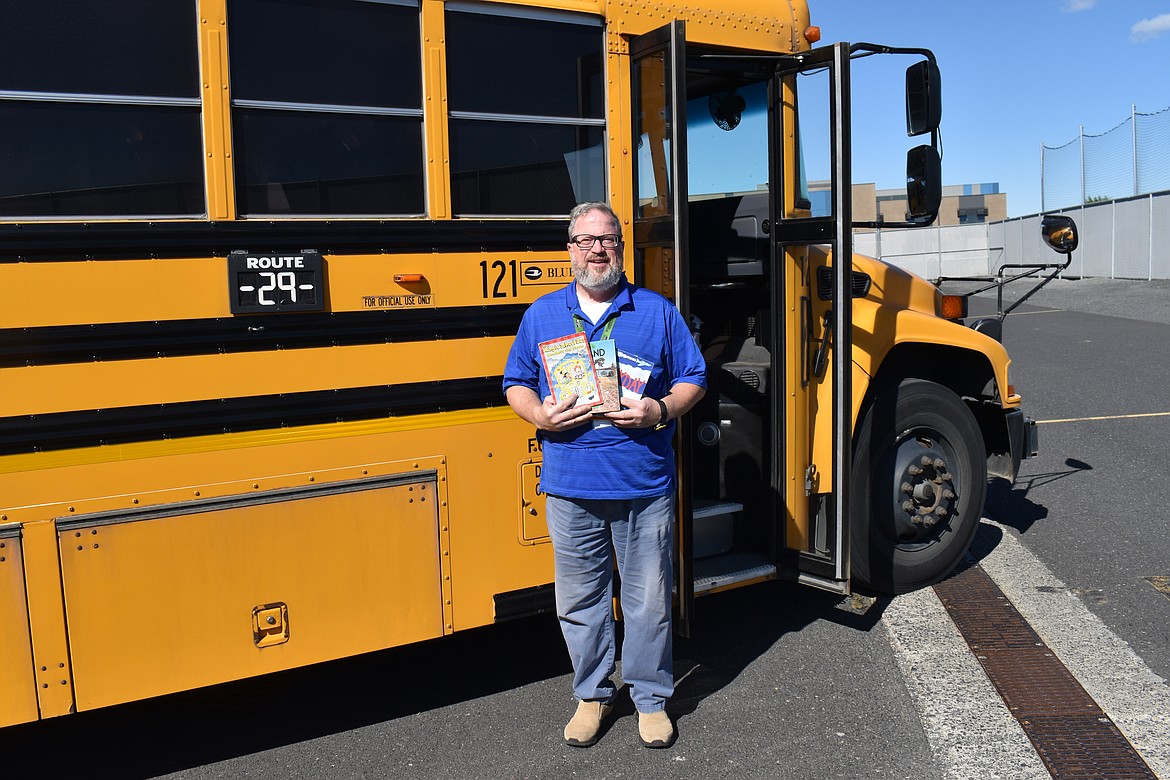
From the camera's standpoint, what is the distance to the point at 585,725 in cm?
350

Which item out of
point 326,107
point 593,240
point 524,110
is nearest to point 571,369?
point 593,240

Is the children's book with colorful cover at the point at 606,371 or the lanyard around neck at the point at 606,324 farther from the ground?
the lanyard around neck at the point at 606,324

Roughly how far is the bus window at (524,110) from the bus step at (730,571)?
1551 mm

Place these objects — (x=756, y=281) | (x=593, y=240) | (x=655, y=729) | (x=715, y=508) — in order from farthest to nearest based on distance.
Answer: (x=756, y=281) < (x=715, y=508) < (x=655, y=729) < (x=593, y=240)

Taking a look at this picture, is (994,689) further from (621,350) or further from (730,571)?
(621,350)

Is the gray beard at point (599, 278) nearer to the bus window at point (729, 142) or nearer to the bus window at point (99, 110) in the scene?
the bus window at point (99, 110)

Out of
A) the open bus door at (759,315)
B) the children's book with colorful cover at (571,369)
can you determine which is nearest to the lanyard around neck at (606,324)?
the children's book with colorful cover at (571,369)

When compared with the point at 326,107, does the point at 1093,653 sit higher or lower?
lower

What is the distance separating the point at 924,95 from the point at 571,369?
6.61 feet

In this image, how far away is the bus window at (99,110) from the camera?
2799 mm

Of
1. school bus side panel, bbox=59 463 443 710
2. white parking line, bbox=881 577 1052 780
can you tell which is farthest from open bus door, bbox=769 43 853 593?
school bus side panel, bbox=59 463 443 710

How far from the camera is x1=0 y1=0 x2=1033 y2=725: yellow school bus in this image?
287 cm

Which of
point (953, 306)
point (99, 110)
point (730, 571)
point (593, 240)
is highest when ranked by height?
point (99, 110)

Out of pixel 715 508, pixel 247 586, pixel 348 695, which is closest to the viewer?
pixel 247 586
